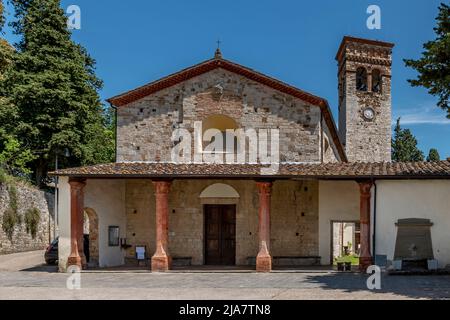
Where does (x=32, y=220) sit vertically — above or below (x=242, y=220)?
below

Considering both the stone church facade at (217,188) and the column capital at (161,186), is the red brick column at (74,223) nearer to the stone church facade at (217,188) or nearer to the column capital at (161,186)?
the stone church facade at (217,188)

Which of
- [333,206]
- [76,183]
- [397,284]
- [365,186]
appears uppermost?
[76,183]

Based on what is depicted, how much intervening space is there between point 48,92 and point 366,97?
→ 733 inches

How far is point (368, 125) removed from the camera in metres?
31.7

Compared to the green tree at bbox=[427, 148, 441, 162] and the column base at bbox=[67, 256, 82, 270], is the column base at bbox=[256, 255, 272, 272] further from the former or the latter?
the green tree at bbox=[427, 148, 441, 162]

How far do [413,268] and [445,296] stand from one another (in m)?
4.72

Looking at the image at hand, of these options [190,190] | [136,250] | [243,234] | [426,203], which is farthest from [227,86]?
[426,203]

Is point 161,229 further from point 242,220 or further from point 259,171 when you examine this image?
point 259,171

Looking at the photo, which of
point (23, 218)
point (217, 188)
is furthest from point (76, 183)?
point (23, 218)

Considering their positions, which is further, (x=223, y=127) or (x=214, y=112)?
(x=223, y=127)

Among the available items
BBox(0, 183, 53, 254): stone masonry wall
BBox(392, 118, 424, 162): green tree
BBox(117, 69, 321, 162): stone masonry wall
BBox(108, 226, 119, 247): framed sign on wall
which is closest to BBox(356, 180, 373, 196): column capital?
BBox(117, 69, 321, 162): stone masonry wall

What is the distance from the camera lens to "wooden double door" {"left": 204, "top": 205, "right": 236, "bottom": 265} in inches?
741

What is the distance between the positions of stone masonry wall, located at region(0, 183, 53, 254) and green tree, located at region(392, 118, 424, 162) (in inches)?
1371

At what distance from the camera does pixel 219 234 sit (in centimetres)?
1886
